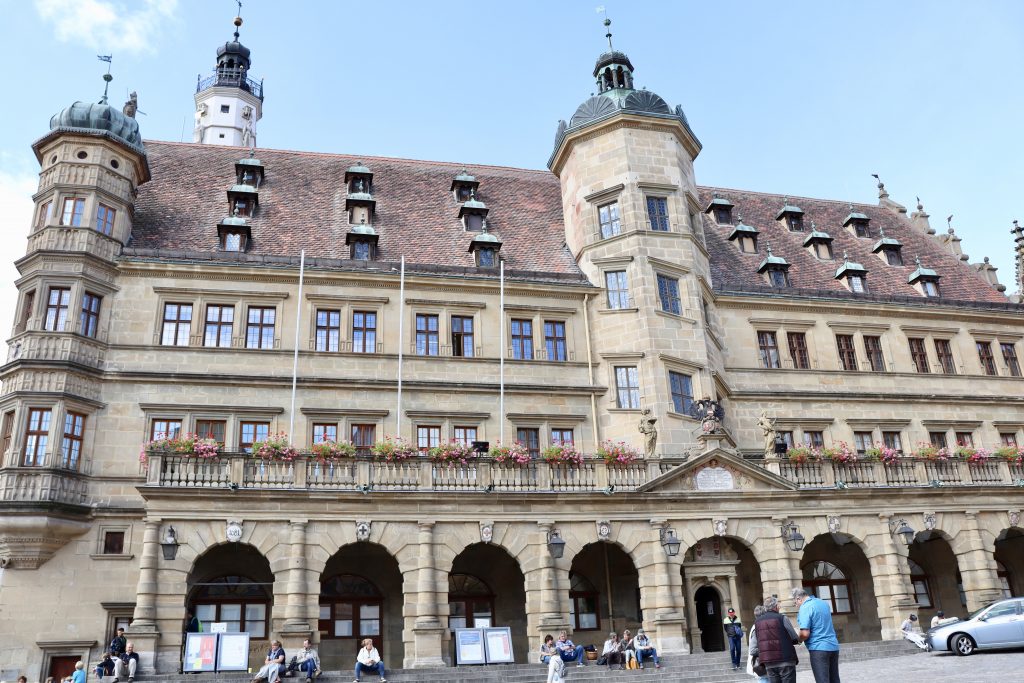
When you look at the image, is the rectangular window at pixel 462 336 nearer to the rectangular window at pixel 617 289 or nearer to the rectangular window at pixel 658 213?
the rectangular window at pixel 617 289

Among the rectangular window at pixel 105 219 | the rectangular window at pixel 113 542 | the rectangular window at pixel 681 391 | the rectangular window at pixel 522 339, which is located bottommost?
the rectangular window at pixel 113 542

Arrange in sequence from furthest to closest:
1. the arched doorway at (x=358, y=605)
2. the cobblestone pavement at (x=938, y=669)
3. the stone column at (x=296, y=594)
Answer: the arched doorway at (x=358, y=605)
the stone column at (x=296, y=594)
the cobblestone pavement at (x=938, y=669)

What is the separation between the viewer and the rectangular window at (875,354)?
36.2 meters

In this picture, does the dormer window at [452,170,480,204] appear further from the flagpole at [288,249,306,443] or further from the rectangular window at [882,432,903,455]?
the rectangular window at [882,432,903,455]

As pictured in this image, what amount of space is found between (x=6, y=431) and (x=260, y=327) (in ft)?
27.1

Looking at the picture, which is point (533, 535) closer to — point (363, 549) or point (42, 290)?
point (363, 549)

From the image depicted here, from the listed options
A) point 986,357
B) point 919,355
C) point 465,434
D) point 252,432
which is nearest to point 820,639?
point 465,434

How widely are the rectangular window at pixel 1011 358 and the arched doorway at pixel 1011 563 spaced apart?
28.6ft

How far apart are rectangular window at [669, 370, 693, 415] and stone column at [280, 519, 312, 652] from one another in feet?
44.7

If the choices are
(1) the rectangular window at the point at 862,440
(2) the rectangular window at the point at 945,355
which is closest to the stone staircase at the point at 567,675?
(1) the rectangular window at the point at 862,440

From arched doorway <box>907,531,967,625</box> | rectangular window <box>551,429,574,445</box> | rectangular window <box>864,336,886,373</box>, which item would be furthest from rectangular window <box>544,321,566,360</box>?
arched doorway <box>907,531,967,625</box>

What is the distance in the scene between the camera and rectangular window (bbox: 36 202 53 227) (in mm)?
29458

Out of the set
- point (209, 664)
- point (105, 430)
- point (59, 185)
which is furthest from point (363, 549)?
point (59, 185)

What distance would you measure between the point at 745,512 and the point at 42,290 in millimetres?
23190
